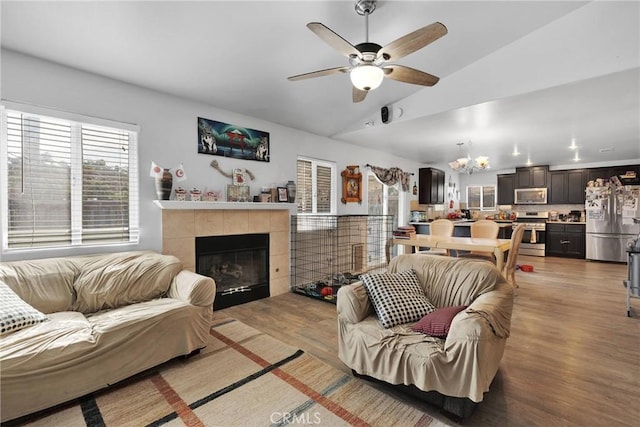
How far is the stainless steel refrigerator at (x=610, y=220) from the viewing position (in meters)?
6.20

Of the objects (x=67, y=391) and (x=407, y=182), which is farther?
(x=407, y=182)

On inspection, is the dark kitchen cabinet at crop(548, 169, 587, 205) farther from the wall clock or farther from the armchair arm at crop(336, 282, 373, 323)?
the armchair arm at crop(336, 282, 373, 323)

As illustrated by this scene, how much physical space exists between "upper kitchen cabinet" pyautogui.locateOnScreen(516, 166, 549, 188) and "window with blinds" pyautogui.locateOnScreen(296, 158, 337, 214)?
5.84 meters

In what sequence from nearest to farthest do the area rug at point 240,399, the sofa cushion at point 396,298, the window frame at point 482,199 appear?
the area rug at point 240,399 < the sofa cushion at point 396,298 < the window frame at point 482,199

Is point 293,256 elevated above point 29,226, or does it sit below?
below

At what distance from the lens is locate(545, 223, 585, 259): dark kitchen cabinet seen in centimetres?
693

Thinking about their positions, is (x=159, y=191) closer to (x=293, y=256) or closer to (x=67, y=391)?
(x=67, y=391)

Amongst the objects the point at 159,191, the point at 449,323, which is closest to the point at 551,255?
the point at 449,323

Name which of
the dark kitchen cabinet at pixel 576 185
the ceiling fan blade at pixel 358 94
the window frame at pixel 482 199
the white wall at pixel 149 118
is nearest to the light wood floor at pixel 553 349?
the white wall at pixel 149 118

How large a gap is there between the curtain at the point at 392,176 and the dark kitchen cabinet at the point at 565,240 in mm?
3913

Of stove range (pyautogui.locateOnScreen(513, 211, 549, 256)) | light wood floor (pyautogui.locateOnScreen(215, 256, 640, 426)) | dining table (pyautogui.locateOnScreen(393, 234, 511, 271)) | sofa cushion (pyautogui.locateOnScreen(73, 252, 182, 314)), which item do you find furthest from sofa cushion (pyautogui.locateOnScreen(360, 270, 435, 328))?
stove range (pyautogui.locateOnScreen(513, 211, 549, 256))

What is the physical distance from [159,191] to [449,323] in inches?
115

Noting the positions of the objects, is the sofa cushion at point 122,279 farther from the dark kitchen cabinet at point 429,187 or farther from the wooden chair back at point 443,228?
the dark kitchen cabinet at point 429,187

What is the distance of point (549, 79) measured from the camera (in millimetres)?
2775
